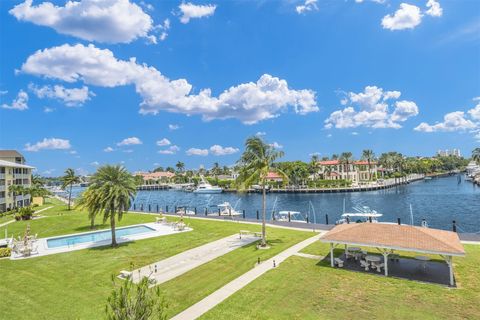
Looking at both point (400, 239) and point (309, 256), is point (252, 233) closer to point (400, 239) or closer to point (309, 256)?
point (309, 256)

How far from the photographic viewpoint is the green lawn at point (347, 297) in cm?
1419

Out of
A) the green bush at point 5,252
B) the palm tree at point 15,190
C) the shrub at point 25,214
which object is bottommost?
the green bush at point 5,252

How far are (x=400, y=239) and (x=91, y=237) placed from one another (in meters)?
31.9

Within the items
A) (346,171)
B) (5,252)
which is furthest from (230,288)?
(346,171)

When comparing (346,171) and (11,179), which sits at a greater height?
(11,179)

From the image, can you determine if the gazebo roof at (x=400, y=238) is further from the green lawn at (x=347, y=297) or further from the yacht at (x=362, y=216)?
the yacht at (x=362, y=216)

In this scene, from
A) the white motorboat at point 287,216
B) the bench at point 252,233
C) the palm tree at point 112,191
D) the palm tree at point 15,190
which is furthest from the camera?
the palm tree at point 15,190

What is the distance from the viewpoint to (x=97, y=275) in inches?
811

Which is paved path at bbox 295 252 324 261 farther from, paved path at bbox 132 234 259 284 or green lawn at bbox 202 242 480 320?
paved path at bbox 132 234 259 284

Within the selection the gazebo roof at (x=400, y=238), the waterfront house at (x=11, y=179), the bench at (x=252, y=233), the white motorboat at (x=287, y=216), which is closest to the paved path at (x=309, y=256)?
the gazebo roof at (x=400, y=238)

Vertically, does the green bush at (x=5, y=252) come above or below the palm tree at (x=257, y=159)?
below

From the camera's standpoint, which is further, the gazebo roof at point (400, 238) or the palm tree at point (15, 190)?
the palm tree at point (15, 190)

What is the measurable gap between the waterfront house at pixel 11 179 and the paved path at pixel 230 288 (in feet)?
195

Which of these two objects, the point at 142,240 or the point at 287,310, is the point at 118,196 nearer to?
the point at 142,240
